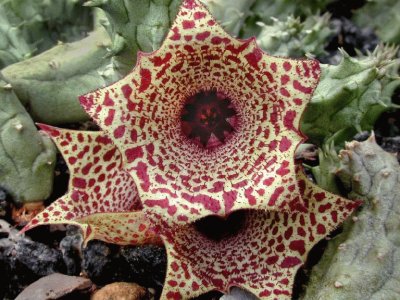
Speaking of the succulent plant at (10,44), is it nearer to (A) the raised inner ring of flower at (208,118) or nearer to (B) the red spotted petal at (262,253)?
(A) the raised inner ring of flower at (208,118)

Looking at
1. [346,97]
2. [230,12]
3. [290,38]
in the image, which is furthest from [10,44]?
[346,97]

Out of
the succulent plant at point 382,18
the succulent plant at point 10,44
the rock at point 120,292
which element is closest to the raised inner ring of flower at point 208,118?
the rock at point 120,292

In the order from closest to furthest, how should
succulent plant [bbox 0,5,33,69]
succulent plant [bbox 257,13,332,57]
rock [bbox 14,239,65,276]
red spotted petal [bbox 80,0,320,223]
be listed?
red spotted petal [bbox 80,0,320,223]
rock [bbox 14,239,65,276]
succulent plant [bbox 257,13,332,57]
succulent plant [bbox 0,5,33,69]

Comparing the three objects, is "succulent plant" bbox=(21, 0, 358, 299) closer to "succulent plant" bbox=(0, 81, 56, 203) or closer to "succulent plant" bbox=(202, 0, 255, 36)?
"succulent plant" bbox=(0, 81, 56, 203)

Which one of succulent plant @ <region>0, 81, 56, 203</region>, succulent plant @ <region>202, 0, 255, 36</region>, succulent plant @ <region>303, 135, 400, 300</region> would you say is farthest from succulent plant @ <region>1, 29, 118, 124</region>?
succulent plant @ <region>303, 135, 400, 300</region>

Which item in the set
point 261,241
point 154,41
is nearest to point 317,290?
point 261,241

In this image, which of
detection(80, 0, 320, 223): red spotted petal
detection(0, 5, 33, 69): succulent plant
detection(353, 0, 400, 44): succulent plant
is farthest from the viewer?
detection(353, 0, 400, 44): succulent plant
